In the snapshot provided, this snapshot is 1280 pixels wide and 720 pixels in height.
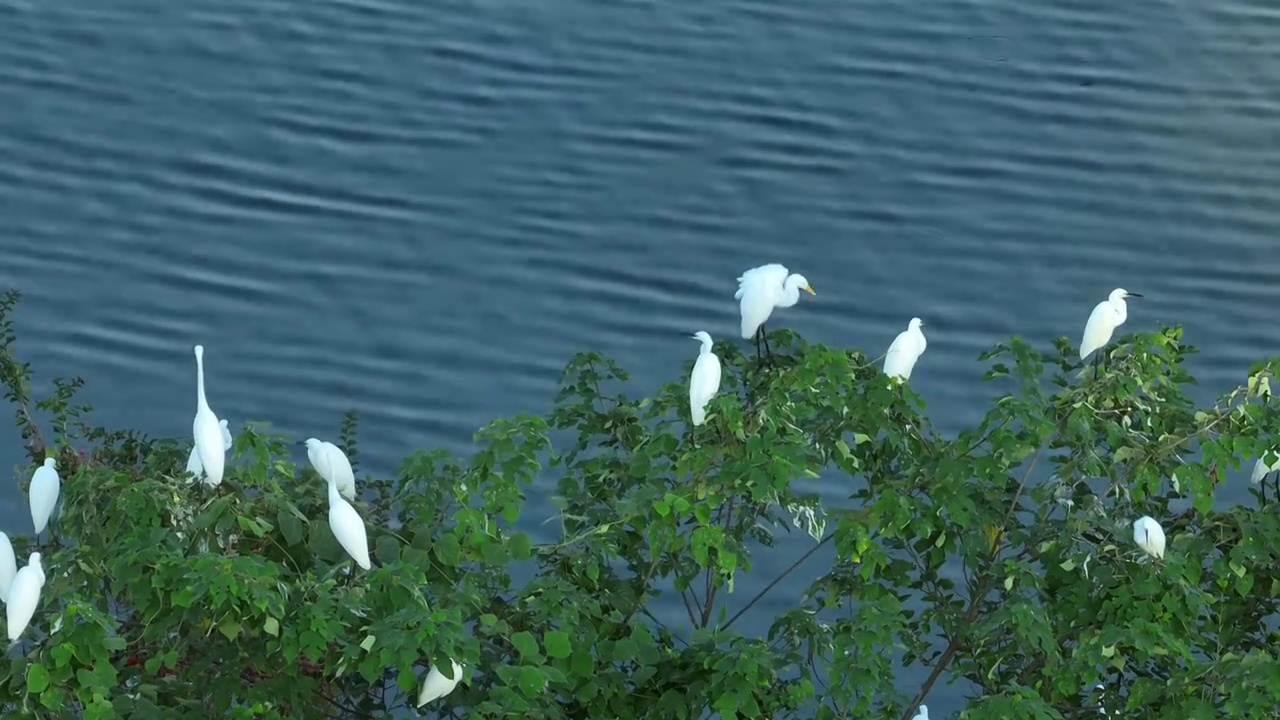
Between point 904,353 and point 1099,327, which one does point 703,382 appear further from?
point 1099,327

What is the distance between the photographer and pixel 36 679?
2.93 metres

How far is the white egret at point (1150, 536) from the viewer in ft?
11.3

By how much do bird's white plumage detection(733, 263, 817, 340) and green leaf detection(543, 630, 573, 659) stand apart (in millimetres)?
1473

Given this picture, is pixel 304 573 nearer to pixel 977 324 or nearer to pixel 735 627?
pixel 735 627

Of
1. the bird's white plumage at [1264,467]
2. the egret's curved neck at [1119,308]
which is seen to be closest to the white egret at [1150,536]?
the bird's white plumage at [1264,467]

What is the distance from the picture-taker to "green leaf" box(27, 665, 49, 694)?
115 inches

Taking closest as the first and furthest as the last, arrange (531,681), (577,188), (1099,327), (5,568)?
(531,681)
(5,568)
(1099,327)
(577,188)

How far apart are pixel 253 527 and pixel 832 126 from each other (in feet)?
22.3

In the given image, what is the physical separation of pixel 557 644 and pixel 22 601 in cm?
A: 91

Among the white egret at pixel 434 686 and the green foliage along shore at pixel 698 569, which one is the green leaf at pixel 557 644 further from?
the white egret at pixel 434 686

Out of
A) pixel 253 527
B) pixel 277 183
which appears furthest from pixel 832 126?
pixel 253 527

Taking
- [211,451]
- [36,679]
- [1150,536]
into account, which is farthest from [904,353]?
[36,679]

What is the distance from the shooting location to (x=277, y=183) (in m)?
9.00

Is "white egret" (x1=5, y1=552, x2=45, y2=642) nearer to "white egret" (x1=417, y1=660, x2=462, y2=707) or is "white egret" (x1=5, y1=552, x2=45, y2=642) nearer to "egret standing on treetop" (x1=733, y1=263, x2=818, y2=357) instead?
"white egret" (x1=417, y1=660, x2=462, y2=707)
